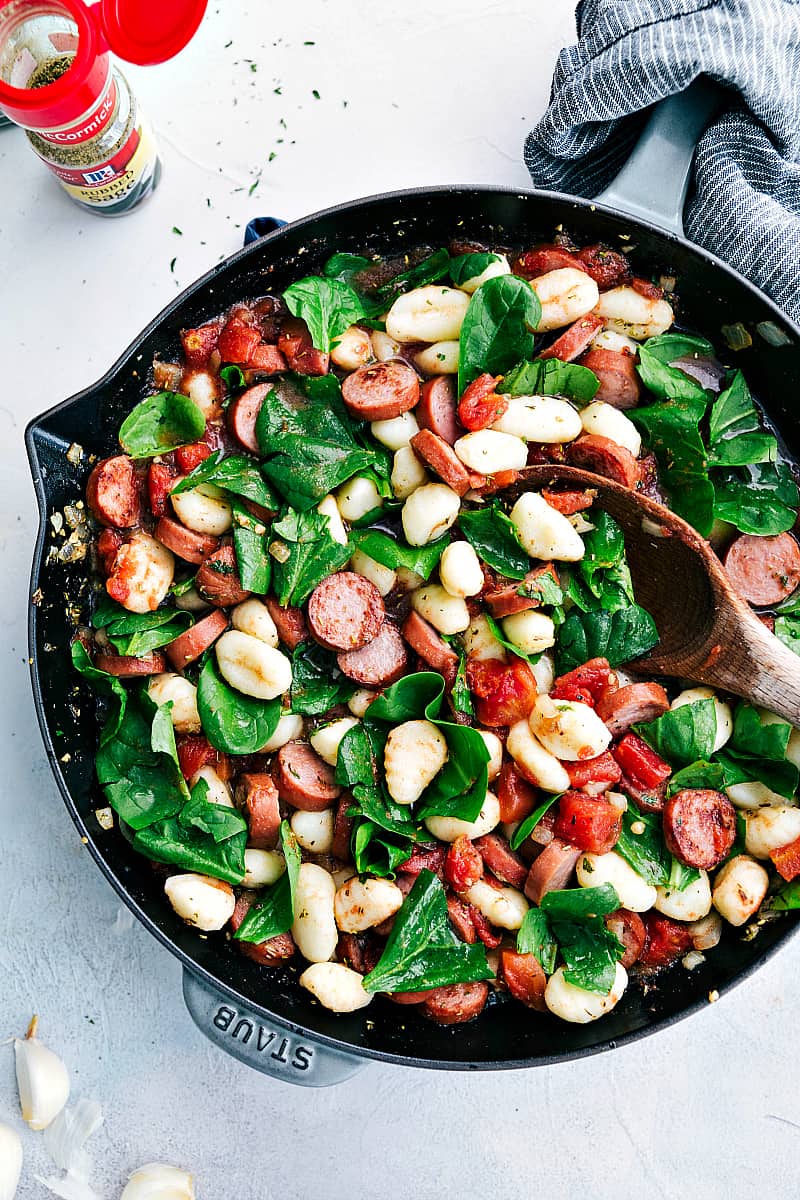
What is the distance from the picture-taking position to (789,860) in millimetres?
1515

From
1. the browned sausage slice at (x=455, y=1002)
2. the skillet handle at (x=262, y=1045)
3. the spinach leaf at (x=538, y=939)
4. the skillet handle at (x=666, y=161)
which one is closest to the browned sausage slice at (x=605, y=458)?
the skillet handle at (x=666, y=161)

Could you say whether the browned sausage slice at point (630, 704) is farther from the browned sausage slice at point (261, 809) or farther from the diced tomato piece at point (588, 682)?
the browned sausage slice at point (261, 809)

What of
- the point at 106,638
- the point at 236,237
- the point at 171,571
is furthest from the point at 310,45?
the point at 106,638

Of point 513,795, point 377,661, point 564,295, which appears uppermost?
point 564,295

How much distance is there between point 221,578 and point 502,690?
455mm

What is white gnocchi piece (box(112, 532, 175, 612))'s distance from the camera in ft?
4.89

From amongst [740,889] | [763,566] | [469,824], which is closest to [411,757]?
[469,824]

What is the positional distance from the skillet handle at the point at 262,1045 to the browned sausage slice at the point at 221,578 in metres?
0.59

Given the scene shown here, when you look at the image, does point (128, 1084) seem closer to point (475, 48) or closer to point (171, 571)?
point (171, 571)

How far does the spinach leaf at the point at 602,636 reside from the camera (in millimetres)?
1548

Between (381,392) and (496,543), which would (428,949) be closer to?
(496,543)

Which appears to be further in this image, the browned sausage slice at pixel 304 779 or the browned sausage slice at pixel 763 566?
the browned sausage slice at pixel 763 566

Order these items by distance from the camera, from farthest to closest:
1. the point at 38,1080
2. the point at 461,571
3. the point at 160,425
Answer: the point at 38,1080
the point at 160,425
the point at 461,571

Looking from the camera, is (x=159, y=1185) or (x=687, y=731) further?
(x=159, y=1185)
